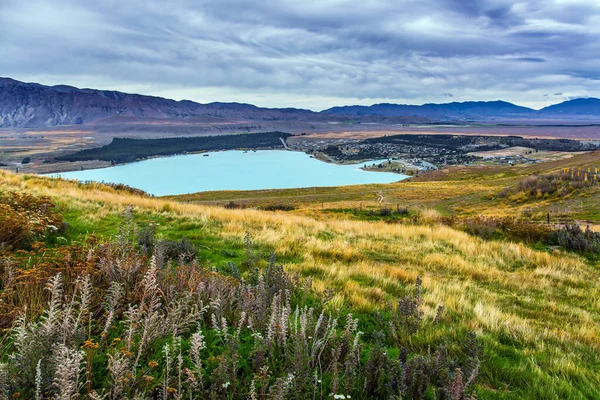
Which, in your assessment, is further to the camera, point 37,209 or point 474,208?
point 474,208

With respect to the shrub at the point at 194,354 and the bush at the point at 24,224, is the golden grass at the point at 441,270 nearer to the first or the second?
the shrub at the point at 194,354

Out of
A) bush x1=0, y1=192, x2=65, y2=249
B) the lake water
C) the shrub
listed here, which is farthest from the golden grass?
the lake water

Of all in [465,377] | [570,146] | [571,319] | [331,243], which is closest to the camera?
[465,377]

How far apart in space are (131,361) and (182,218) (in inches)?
337

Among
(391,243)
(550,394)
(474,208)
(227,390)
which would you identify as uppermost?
(227,390)

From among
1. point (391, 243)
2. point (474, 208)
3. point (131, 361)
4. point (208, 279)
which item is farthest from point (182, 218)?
point (474, 208)

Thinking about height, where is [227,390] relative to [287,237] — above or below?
above

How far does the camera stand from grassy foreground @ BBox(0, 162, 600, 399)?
3480 mm

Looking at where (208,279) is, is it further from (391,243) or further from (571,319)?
(391,243)

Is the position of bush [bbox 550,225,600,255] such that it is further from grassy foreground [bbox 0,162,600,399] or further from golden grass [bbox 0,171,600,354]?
golden grass [bbox 0,171,600,354]

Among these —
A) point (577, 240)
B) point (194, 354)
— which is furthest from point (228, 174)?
point (194, 354)

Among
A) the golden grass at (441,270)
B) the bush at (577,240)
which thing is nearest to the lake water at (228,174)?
the golden grass at (441,270)

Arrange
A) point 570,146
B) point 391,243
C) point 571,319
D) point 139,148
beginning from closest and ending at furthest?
point 571,319 → point 391,243 → point 570,146 → point 139,148

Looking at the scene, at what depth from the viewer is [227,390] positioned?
253cm
